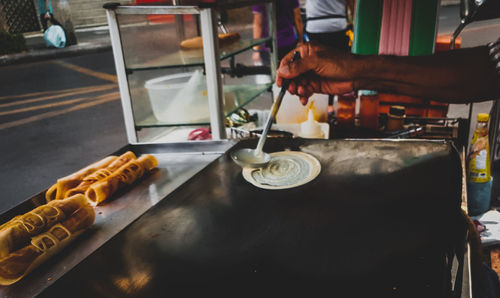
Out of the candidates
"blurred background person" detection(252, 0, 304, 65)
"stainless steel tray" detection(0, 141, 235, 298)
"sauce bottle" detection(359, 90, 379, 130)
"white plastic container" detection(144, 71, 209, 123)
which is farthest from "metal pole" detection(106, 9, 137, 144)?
"blurred background person" detection(252, 0, 304, 65)

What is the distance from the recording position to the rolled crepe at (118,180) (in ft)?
4.26

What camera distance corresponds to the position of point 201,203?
0.93 meters

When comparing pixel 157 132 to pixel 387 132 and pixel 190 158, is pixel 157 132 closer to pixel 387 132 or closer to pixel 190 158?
pixel 190 158

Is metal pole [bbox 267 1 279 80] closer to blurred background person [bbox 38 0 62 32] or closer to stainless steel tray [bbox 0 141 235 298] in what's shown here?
stainless steel tray [bbox 0 141 235 298]

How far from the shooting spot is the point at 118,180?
1.34 metres

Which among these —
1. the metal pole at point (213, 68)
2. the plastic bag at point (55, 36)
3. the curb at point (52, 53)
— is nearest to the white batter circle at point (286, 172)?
the metal pole at point (213, 68)

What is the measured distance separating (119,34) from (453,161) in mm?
1498

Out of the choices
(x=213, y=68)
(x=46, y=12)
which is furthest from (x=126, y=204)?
(x=46, y=12)

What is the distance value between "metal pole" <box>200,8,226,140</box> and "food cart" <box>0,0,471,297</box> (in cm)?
62

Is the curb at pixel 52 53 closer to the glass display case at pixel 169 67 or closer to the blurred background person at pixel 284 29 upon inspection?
the blurred background person at pixel 284 29

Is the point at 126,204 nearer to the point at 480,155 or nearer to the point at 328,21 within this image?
the point at 480,155

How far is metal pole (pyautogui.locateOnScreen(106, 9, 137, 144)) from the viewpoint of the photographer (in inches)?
65.6

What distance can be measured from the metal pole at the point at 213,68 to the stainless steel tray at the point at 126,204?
276 millimetres

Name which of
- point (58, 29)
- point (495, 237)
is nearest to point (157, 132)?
point (495, 237)
